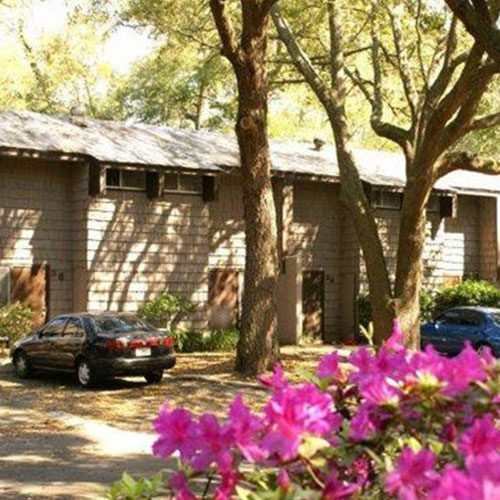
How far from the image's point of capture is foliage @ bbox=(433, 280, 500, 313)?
97.6 ft

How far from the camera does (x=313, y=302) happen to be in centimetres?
2950

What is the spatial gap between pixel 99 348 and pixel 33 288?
24.3 ft

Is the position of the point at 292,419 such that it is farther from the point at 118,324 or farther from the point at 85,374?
the point at 118,324

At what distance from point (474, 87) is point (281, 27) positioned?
655 cm

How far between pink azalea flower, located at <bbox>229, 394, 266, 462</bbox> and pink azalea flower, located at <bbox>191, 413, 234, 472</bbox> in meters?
0.04

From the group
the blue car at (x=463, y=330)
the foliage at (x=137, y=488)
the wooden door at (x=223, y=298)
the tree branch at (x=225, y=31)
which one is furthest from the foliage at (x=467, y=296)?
the foliage at (x=137, y=488)

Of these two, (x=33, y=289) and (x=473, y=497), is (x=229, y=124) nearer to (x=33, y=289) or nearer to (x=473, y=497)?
(x=33, y=289)

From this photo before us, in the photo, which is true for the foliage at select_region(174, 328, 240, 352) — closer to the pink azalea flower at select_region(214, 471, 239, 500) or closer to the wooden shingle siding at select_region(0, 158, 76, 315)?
the wooden shingle siding at select_region(0, 158, 76, 315)

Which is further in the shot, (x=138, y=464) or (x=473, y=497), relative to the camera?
(x=138, y=464)

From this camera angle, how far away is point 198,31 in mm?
24234

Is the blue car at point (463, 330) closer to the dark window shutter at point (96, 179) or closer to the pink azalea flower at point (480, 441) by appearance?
the dark window shutter at point (96, 179)

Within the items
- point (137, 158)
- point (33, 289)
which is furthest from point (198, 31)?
point (33, 289)

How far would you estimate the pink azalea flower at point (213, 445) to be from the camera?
272cm

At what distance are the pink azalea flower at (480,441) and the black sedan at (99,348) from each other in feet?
48.7
